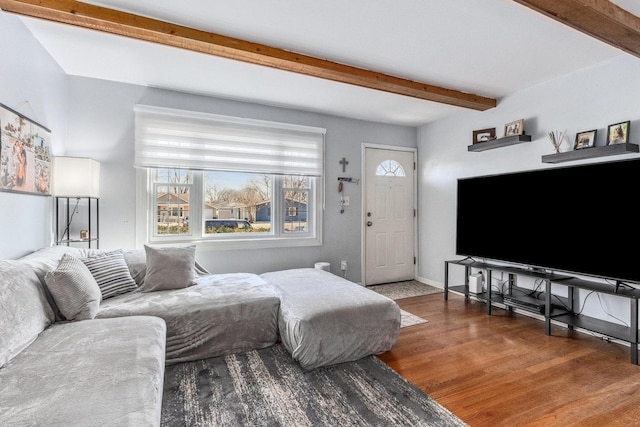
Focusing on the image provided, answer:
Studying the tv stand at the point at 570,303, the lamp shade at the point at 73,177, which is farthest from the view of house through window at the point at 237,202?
the tv stand at the point at 570,303

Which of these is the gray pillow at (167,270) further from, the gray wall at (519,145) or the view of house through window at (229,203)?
the gray wall at (519,145)

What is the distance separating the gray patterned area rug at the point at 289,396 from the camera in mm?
1732

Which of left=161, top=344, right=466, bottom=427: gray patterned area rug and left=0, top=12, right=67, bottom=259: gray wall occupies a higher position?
left=0, top=12, right=67, bottom=259: gray wall

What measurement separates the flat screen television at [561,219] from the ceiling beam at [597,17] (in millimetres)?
953

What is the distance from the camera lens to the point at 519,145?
11.7 ft

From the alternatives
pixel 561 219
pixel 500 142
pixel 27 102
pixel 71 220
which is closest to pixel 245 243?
pixel 71 220

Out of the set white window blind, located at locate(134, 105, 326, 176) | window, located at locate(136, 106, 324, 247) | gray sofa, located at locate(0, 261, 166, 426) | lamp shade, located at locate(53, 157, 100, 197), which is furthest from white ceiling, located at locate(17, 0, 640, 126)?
gray sofa, located at locate(0, 261, 166, 426)

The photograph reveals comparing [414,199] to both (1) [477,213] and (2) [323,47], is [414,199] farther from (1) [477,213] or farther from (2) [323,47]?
(2) [323,47]

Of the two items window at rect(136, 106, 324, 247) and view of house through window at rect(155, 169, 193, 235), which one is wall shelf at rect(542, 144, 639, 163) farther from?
view of house through window at rect(155, 169, 193, 235)

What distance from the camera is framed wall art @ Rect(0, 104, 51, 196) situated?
2.08 metres

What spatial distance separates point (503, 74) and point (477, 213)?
4.95ft

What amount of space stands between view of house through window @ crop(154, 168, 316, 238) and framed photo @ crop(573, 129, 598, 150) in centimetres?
288

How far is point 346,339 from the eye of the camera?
2.33m

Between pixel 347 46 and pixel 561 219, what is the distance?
250cm
